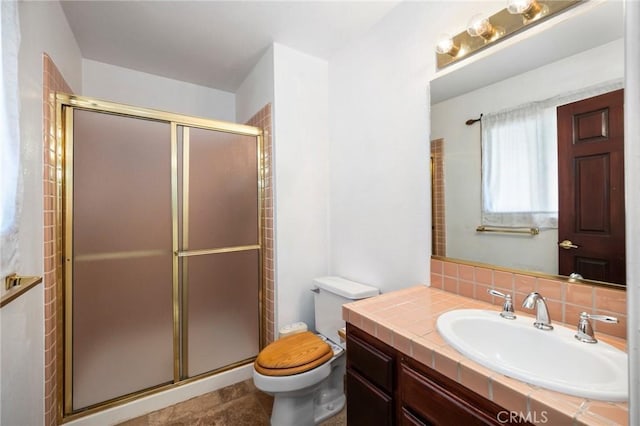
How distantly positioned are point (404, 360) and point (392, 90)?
143 centimetres

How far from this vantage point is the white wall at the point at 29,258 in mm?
878

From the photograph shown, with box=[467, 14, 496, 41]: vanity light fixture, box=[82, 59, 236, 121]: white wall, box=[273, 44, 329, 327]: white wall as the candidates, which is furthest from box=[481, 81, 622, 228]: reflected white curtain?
box=[82, 59, 236, 121]: white wall

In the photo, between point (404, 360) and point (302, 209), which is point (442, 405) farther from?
point (302, 209)

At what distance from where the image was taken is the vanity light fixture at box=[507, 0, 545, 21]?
100 centimetres

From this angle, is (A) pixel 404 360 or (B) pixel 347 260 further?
(B) pixel 347 260

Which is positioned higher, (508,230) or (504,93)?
(504,93)

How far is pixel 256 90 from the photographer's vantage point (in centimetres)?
225

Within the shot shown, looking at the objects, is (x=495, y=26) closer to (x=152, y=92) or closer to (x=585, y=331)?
(x=585, y=331)

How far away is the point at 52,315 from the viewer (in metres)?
1.34

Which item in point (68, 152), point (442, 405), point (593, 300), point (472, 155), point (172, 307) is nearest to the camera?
point (442, 405)

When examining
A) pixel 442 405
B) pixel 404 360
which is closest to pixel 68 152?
pixel 404 360

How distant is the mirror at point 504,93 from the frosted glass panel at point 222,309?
4.56ft

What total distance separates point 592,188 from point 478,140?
473mm

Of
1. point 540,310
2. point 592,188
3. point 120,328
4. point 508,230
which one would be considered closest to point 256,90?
point 120,328
